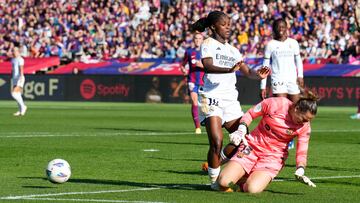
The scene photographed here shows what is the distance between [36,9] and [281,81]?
4066 cm

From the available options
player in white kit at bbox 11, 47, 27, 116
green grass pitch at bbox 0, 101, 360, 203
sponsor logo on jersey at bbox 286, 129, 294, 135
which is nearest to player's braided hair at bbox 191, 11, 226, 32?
sponsor logo on jersey at bbox 286, 129, 294, 135

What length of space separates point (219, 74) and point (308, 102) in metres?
1.85

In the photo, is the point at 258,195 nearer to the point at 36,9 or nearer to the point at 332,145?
the point at 332,145

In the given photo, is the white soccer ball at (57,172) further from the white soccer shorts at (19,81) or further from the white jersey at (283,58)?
the white soccer shorts at (19,81)

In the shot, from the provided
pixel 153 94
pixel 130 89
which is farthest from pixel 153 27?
pixel 153 94

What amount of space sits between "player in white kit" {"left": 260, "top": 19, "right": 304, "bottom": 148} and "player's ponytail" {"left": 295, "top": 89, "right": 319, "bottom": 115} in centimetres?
745

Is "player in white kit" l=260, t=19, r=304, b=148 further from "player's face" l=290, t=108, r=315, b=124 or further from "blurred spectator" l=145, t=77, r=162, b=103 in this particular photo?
"blurred spectator" l=145, t=77, r=162, b=103

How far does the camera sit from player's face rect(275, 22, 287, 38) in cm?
1923

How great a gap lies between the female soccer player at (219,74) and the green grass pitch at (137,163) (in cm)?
92

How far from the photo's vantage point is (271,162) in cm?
1266

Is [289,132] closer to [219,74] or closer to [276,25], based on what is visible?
[219,74]

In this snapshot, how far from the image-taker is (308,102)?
12.1 metres

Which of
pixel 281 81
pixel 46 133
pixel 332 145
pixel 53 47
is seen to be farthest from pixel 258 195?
pixel 53 47

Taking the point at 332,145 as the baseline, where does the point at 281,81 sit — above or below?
above
